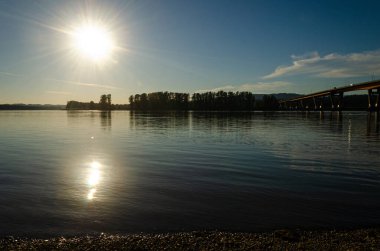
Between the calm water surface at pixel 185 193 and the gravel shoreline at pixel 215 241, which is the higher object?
the gravel shoreline at pixel 215 241

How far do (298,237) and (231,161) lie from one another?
13.9 m

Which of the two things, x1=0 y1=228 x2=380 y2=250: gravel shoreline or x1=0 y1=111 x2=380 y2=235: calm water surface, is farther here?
x1=0 y1=111 x2=380 y2=235: calm water surface

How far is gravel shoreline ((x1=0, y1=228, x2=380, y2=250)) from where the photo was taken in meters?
8.01

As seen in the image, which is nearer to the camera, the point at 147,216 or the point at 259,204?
the point at 147,216

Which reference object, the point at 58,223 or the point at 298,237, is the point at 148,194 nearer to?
the point at 58,223

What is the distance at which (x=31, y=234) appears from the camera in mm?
9031

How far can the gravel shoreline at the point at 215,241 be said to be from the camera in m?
8.01

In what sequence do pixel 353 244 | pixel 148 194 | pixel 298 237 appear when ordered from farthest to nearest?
pixel 148 194 < pixel 298 237 < pixel 353 244

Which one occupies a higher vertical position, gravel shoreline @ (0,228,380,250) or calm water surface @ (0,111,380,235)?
gravel shoreline @ (0,228,380,250)

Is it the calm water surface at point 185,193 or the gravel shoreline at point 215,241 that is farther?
the calm water surface at point 185,193

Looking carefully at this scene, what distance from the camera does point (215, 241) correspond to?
27.6 feet

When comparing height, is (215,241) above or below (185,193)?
above

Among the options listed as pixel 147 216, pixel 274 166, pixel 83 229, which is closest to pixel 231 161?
pixel 274 166

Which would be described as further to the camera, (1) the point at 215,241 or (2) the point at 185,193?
(2) the point at 185,193
